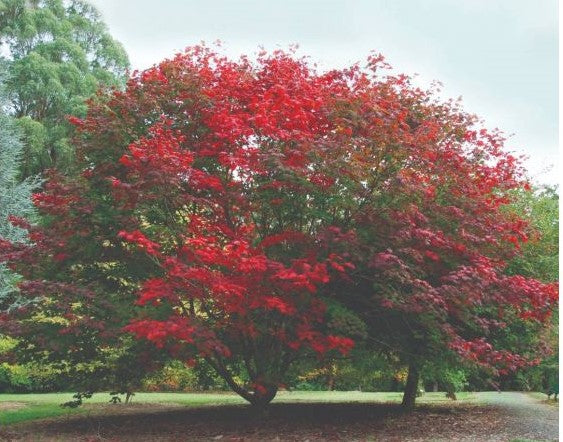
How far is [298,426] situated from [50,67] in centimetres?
2210

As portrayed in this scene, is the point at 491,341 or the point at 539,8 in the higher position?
the point at 539,8

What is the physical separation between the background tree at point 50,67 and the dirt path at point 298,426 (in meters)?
16.3

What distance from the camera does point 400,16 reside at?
36.4 feet

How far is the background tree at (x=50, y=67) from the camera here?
2644 cm

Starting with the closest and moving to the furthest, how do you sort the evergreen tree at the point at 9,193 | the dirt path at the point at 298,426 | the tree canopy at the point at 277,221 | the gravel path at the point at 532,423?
the tree canopy at the point at 277,221
the dirt path at the point at 298,426
the gravel path at the point at 532,423
the evergreen tree at the point at 9,193

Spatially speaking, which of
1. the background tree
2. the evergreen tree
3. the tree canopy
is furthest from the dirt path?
the background tree

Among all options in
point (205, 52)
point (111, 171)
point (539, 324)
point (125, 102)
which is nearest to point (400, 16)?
point (205, 52)

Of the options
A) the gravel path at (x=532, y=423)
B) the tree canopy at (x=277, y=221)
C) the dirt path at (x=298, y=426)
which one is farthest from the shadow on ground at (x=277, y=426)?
the tree canopy at (x=277, y=221)

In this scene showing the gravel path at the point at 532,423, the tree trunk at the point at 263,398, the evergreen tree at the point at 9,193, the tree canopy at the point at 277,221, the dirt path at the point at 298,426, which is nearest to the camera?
the tree canopy at the point at 277,221

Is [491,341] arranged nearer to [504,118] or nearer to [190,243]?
[504,118]

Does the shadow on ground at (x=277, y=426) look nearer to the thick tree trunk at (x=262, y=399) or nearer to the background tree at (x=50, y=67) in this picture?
the thick tree trunk at (x=262, y=399)

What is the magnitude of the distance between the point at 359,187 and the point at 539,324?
6.16 m

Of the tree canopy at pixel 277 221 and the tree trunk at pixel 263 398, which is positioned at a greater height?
the tree canopy at pixel 277 221

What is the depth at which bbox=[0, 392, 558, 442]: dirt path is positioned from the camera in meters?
9.45
